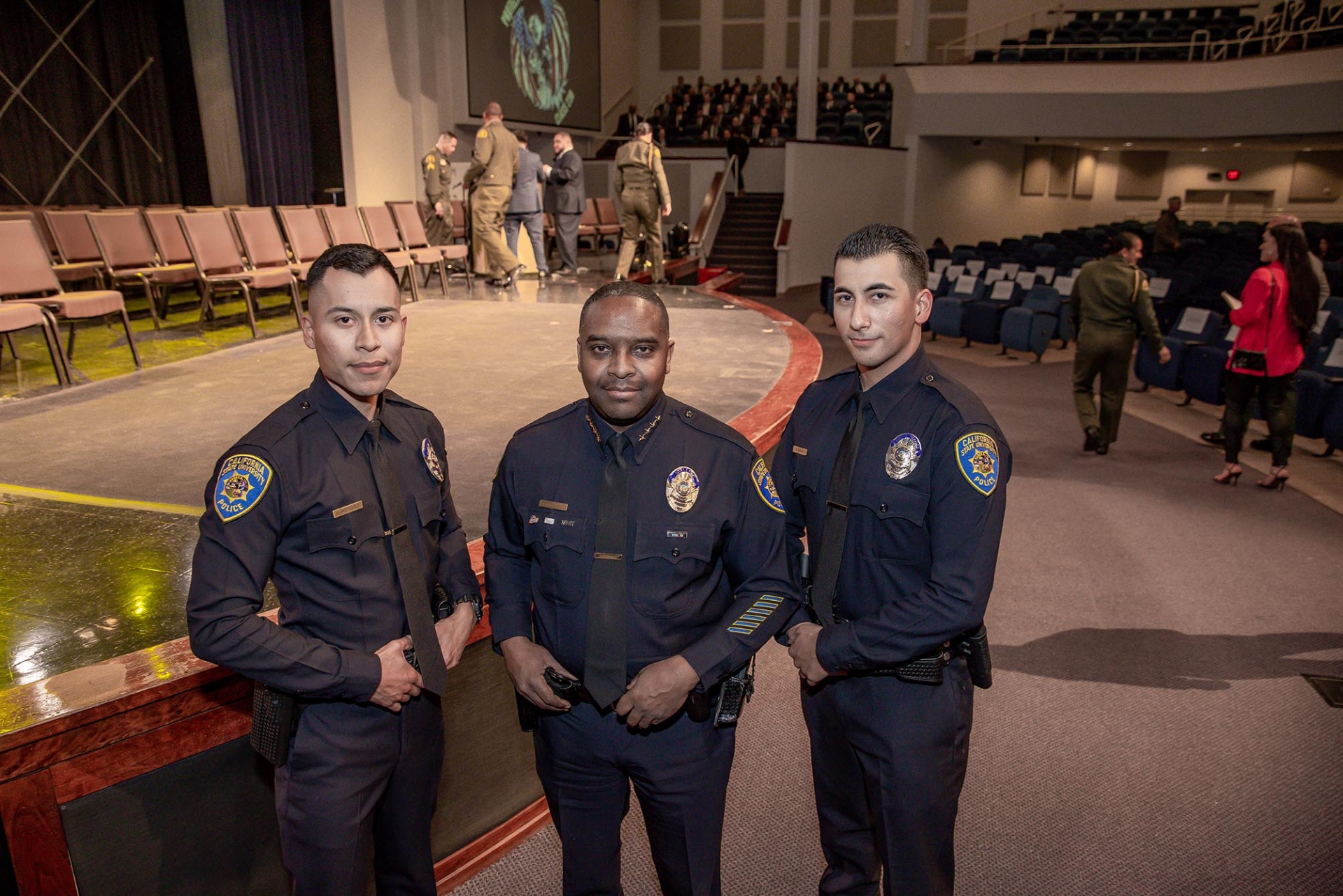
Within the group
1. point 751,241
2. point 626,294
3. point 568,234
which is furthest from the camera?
point 751,241

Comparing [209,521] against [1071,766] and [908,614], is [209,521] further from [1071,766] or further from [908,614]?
[1071,766]

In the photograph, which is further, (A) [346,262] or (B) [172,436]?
(B) [172,436]

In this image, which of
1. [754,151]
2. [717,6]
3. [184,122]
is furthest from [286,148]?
[717,6]

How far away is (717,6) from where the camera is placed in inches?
816

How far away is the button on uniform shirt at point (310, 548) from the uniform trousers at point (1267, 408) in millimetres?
5103

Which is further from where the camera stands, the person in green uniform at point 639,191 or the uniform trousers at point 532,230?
the uniform trousers at point 532,230

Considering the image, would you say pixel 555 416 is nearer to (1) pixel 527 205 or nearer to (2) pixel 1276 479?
(2) pixel 1276 479

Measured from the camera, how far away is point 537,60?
14.4 m

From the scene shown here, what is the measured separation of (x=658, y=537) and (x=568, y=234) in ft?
29.0

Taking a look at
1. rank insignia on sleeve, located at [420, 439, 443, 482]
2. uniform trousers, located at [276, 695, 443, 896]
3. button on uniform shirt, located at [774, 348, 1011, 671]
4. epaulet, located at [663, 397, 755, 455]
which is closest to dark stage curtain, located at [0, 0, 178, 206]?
rank insignia on sleeve, located at [420, 439, 443, 482]

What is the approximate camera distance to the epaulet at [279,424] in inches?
58.2

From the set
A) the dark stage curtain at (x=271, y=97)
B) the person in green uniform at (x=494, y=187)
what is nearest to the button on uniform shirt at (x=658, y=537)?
the person in green uniform at (x=494, y=187)

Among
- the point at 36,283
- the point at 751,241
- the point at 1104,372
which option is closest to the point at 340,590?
the point at 36,283

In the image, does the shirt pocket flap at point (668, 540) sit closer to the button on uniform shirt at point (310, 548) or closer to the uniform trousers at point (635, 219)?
the button on uniform shirt at point (310, 548)
